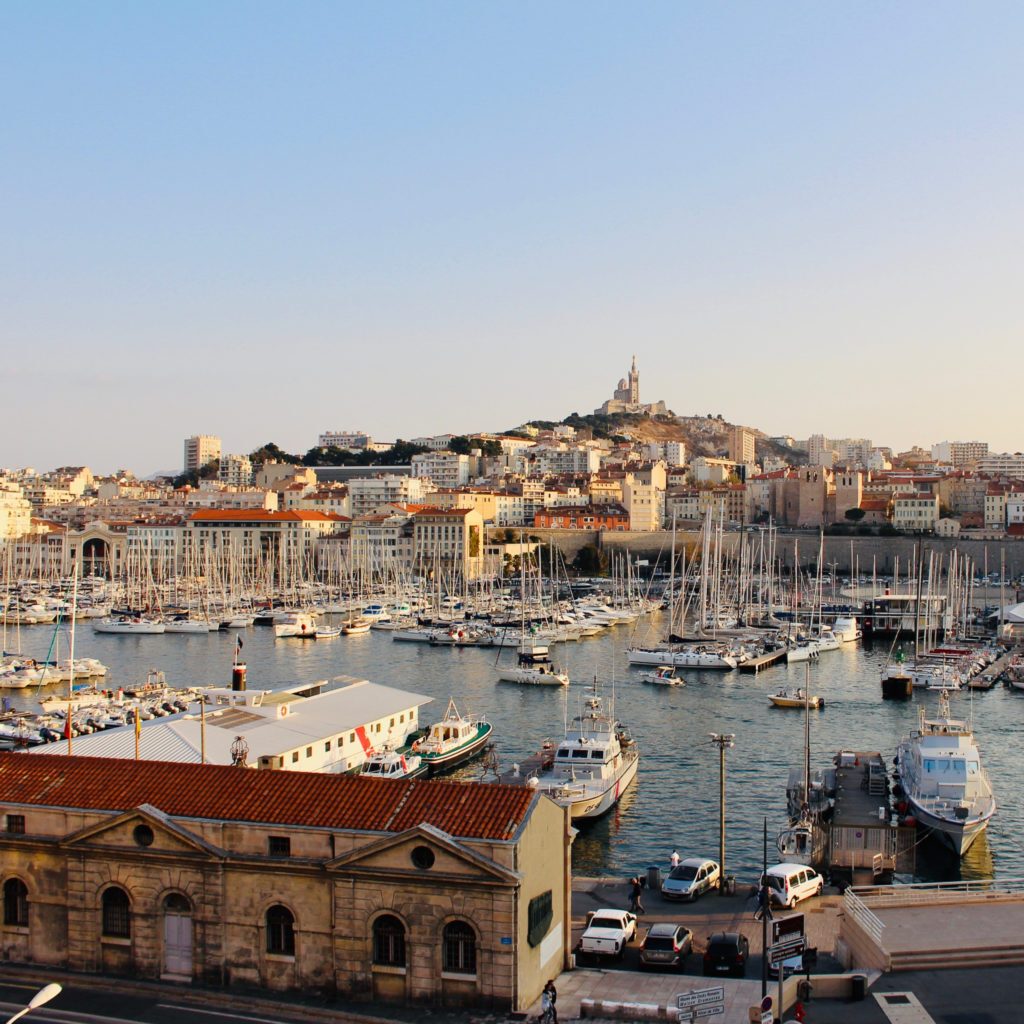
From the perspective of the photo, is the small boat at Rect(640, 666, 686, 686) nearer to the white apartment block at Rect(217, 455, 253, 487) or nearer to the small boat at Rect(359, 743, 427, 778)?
the small boat at Rect(359, 743, 427, 778)

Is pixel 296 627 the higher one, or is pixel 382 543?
pixel 382 543

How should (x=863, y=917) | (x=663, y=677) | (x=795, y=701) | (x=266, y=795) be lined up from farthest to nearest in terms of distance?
(x=663, y=677), (x=795, y=701), (x=863, y=917), (x=266, y=795)

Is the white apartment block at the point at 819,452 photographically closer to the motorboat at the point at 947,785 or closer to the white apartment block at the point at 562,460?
the white apartment block at the point at 562,460

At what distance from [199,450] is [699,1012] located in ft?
553

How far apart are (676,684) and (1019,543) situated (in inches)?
2079

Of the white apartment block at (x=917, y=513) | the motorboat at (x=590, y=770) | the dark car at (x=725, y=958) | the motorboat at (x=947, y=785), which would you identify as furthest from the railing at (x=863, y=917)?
the white apartment block at (x=917, y=513)

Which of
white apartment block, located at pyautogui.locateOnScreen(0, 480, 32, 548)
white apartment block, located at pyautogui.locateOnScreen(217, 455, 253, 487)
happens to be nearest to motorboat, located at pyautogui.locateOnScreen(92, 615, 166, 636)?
white apartment block, located at pyautogui.locateOnScreen(0, 480, 32, 548)

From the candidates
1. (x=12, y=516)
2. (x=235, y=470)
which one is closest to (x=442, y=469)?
(x=235, y=470)

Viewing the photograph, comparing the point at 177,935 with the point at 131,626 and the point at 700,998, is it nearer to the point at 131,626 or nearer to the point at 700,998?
the point at 700,998

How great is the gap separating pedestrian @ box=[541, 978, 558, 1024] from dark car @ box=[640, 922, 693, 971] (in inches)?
59.1

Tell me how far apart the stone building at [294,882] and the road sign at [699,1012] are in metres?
1.43

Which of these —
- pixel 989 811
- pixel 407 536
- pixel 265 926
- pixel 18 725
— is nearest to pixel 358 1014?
pixel 265 926

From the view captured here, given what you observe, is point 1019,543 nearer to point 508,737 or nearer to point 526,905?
point 508,737

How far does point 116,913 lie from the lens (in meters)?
11.5
